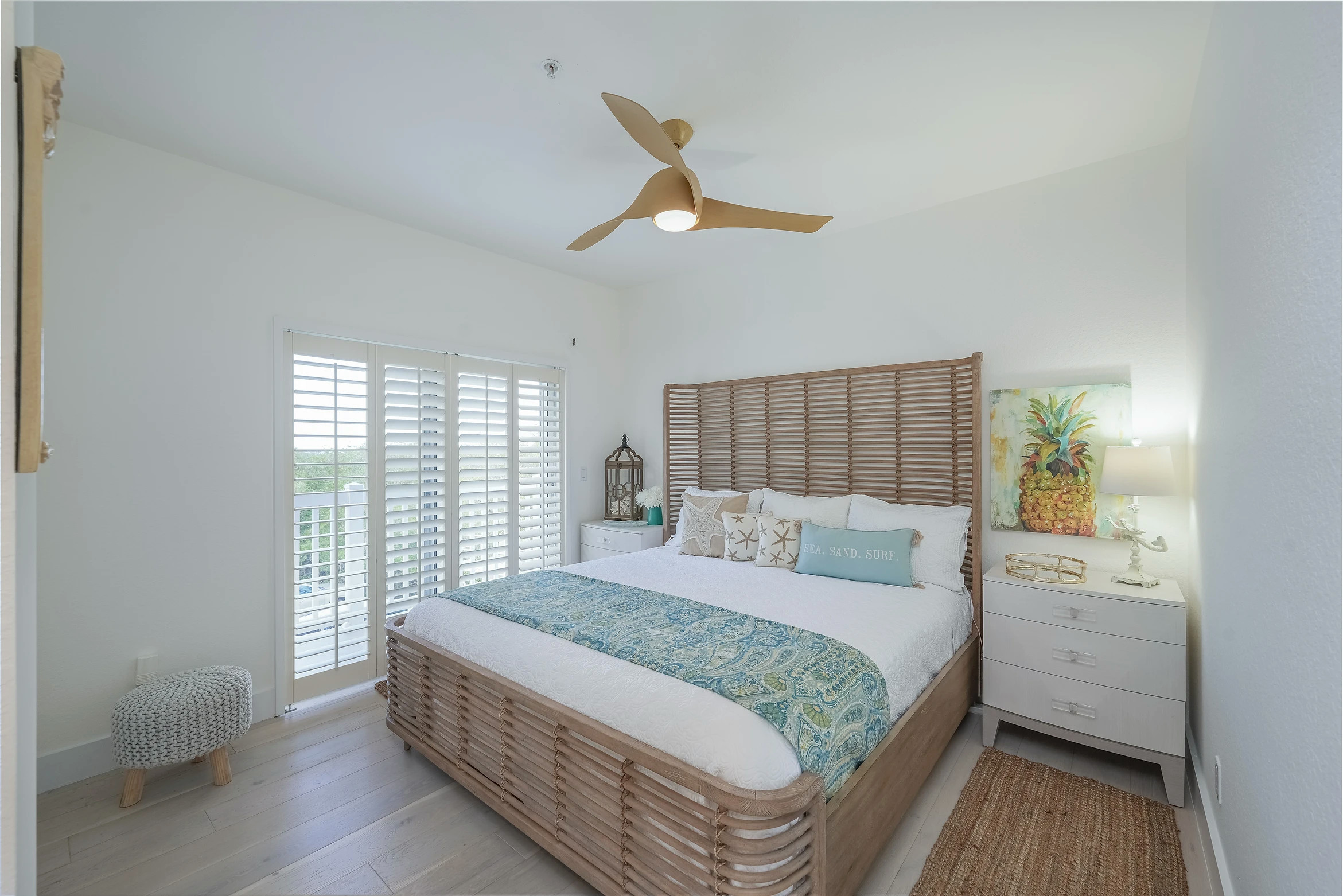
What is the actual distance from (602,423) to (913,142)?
3039mm

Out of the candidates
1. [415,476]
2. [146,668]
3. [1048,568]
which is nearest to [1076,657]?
[1048,568]

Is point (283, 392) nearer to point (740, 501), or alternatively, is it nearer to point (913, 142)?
point (740, 501)

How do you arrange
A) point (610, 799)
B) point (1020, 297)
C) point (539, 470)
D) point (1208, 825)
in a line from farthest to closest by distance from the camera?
point (539, 470), point (1020, 297), point (1208, 825), point (610, 799)

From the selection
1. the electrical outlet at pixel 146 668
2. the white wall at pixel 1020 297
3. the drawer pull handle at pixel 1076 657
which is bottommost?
the electrical outlet at pixel 146 668

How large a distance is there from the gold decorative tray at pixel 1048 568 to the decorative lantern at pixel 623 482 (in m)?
2.72

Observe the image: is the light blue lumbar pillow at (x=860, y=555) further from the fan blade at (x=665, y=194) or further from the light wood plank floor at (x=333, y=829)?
the fan blade at (x=665, y=194)

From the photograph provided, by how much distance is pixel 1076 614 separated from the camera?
2393 millimetres

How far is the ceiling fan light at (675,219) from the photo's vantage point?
2189mm

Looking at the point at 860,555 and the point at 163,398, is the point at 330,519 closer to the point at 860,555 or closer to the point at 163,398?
the point at 163,398

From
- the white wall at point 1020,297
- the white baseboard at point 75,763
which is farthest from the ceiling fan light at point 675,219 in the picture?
the white baseboard at point 75,763

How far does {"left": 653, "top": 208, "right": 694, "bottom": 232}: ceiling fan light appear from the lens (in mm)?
2189

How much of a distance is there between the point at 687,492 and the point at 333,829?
2495 millimetres

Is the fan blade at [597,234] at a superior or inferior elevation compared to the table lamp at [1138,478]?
superior

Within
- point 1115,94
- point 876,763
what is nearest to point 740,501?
point 876,763
